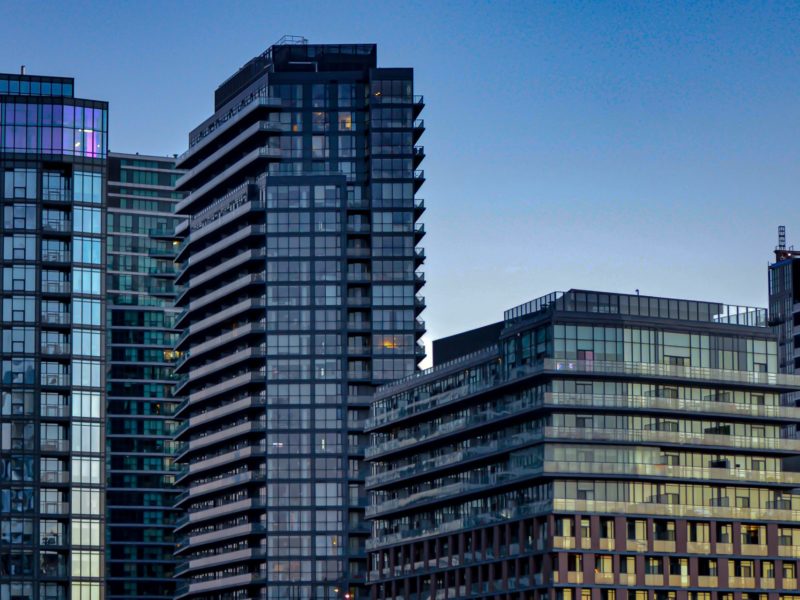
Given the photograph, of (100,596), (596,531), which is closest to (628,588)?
(596,531)

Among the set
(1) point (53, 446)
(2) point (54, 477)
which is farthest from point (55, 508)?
(1) point (53, 446)

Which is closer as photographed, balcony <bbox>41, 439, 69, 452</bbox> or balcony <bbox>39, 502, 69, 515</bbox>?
balcony <bbox>39, 502, 69, 515</bbox>

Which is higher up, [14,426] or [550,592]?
[14,426]

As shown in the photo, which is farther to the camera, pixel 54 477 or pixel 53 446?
pixel 53 446

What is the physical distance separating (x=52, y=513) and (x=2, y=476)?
6273 mm

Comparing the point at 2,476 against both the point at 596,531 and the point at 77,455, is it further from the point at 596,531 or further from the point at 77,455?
the point at 596,531

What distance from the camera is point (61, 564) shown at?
195875mm

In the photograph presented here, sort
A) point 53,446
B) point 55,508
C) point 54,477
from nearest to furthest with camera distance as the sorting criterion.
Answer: point 55,508
point 54,477
point 53,446

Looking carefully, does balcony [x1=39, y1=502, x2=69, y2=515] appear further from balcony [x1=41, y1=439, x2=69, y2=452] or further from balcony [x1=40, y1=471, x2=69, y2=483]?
balcony [x1=41, y1=439, x2=69, y2=452]

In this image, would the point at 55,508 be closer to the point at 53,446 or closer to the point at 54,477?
the point at 54,477

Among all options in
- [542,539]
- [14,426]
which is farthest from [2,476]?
[542,539]

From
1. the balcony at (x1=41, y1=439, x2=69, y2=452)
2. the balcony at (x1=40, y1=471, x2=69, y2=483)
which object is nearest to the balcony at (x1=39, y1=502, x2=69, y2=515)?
the balcony at (x1=40, y1=471, x2=69, y2=483)

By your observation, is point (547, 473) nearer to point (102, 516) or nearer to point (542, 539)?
point (542, 539)

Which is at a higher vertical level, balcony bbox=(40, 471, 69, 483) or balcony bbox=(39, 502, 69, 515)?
balcony bbox=(40, 471, 69, 483)
